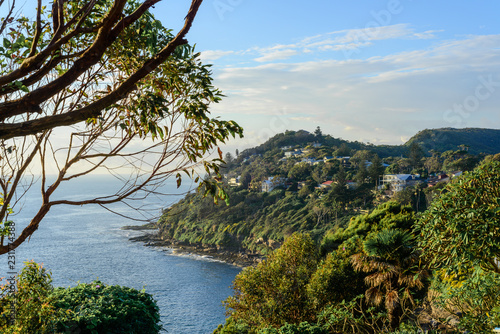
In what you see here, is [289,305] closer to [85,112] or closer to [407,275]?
[407,275]

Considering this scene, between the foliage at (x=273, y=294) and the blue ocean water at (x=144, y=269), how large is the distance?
14.0 meters

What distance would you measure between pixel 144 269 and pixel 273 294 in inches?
1216

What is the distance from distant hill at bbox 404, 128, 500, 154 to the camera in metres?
90.1

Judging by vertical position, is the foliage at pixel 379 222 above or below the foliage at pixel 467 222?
below

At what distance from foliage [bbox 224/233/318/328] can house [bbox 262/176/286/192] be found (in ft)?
166

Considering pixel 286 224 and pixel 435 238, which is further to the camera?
pixel 286 224

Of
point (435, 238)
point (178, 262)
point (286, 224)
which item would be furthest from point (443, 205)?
point (286, 224)

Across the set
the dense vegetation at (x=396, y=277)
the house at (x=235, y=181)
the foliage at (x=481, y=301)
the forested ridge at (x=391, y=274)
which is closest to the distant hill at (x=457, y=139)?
the house at (x=235, y=181)

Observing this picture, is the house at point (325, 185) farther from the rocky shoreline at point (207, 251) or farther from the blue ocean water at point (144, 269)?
the blue ocean water at point (144, 269)

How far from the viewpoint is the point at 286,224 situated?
48594 millimetres

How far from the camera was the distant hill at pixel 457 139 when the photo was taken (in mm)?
90062

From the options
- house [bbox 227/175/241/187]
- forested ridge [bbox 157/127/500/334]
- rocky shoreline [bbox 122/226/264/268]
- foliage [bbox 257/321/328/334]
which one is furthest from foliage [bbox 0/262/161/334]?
house [bbox 227/175/241/187]

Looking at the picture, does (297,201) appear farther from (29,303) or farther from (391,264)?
(29,303)

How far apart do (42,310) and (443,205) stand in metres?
4.96
